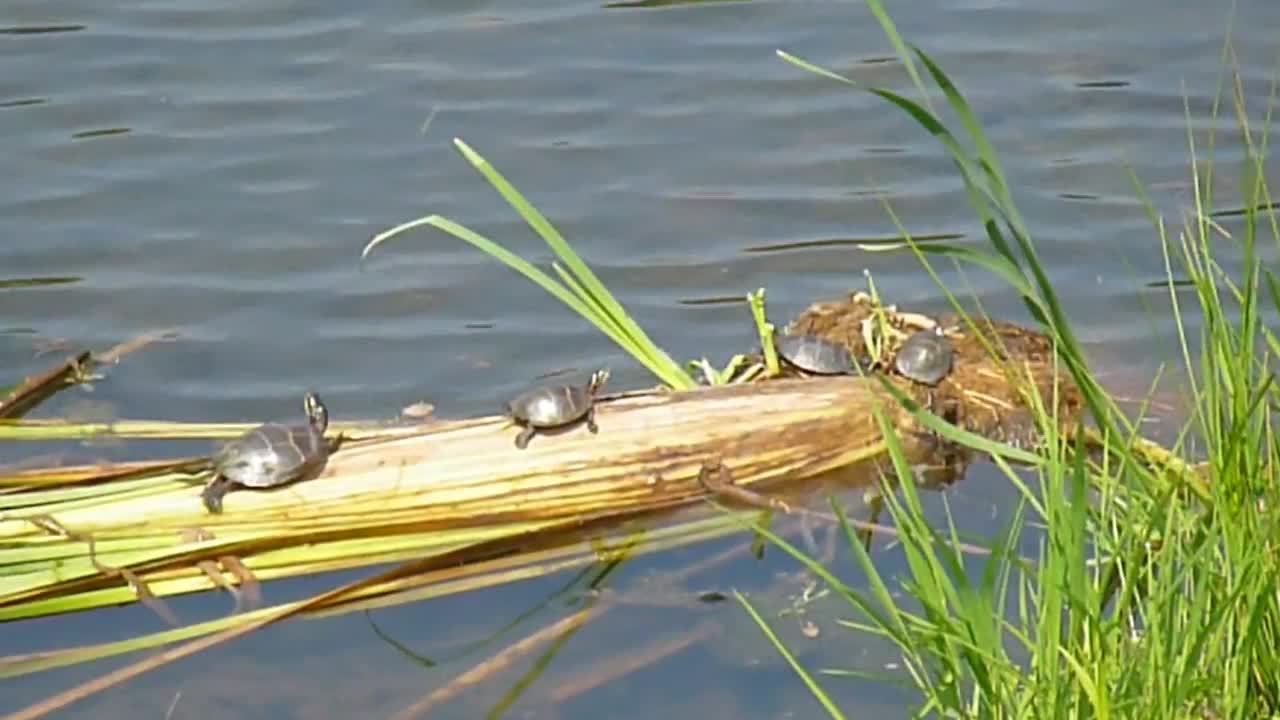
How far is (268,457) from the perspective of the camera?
475 cm

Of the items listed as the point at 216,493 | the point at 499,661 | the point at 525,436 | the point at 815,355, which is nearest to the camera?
the point at 499,661

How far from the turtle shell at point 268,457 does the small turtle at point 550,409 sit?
0.46 meters

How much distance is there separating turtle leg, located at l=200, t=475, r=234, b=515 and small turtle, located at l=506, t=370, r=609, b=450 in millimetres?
665

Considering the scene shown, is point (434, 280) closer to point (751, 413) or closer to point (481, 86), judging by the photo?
point (481, 86)

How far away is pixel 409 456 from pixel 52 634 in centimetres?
87

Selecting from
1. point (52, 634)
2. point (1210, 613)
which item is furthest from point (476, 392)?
point (1210, 613)

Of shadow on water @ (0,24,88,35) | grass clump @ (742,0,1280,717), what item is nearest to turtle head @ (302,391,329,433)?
grass clump @ (742,0,1280,717)

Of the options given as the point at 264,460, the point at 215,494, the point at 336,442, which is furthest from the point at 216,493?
the point at 336,442

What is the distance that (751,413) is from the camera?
5.11 m

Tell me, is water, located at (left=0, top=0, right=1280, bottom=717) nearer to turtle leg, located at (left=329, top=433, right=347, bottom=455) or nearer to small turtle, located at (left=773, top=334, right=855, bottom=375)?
turtle leg, located at (left=329, top=433, right=347, bottom=455)

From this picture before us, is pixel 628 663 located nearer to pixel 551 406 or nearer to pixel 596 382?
pixel 551 406

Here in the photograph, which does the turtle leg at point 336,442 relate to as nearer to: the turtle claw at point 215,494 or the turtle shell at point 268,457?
the turtle shell at point 268,457

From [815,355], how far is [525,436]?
82cm

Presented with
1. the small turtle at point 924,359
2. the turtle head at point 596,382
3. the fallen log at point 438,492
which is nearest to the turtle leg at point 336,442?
the fallen log at point 438,492
